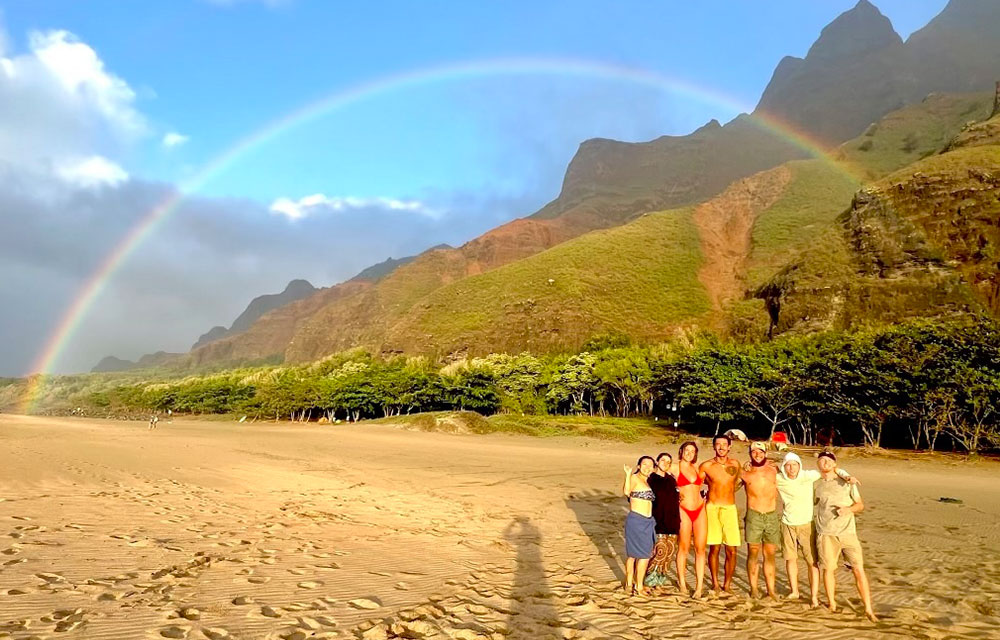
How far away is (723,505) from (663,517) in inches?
32.2

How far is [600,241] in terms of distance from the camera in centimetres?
10138

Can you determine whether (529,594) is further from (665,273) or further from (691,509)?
(665,273)

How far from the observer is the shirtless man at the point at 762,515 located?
274 inches

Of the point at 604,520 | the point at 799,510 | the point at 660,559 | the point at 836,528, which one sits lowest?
the point at 604,520

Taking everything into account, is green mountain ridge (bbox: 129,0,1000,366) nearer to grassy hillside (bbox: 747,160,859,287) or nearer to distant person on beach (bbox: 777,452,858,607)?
grassy hillside (bbox: 747,160,859,287)

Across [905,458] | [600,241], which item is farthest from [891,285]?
[600,241]

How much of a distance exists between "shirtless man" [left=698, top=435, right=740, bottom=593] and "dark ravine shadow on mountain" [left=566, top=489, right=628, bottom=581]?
4.94 feet

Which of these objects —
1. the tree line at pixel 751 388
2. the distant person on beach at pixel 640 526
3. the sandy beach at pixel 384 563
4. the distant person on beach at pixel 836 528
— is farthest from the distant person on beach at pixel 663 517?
the tree line at pixel 751 388

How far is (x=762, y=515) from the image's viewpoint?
23.0 ft

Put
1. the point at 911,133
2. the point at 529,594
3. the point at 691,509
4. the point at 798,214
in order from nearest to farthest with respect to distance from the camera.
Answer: the point at 529,594, the point at 691,509, the point at 798,214, the point at 911,133

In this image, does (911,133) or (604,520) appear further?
(911,133)

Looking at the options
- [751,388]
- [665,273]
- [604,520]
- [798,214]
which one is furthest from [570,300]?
[604,520]

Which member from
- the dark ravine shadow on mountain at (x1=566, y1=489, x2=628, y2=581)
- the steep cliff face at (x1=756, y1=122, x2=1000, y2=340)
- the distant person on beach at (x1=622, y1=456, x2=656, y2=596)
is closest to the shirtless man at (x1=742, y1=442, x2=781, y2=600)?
the distant person on beach at (x1=622, y1=456, x2=656, y2=596)

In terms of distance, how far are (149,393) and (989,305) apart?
116m
